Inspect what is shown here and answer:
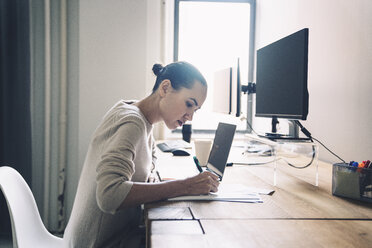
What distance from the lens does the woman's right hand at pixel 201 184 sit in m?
1.04

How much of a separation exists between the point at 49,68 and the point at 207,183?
2067mm

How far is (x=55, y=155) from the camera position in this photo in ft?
8.91

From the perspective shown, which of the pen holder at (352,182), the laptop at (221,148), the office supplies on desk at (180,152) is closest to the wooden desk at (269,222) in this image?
the pen holder at (352,182)

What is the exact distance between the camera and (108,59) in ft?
8.89

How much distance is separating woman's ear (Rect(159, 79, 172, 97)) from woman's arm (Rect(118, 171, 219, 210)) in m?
0.37

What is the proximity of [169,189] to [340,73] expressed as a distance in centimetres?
119

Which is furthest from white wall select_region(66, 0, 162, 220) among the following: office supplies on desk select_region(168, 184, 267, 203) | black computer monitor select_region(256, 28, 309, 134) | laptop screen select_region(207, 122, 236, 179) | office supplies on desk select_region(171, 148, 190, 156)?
office supplies on desk select_region(168, 184, 267, 203)

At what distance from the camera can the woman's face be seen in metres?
1.25

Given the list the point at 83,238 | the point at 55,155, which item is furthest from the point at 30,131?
the point at 83,238

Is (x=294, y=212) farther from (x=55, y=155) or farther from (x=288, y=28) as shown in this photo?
(x=55, y=155)

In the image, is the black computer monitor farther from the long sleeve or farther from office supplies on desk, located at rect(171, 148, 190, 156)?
the long sleeve

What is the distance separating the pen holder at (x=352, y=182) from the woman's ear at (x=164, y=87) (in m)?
0.65

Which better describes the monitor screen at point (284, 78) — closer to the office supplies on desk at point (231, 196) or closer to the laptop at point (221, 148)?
the laptop at point (221, 148)

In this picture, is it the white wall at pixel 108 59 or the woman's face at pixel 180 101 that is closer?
the woman's face at pixel 180 101
